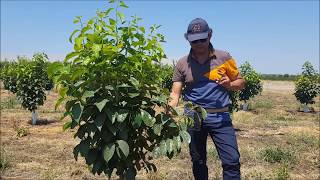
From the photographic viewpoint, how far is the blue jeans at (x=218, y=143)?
14.9ft

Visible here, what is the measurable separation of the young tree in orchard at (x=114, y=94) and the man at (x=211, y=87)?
96cm

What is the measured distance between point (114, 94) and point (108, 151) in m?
0.45

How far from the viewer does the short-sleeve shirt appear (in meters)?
4.68

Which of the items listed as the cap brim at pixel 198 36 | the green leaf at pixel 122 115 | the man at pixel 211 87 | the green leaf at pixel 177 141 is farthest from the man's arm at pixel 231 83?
the green leaf at pixel 122 115

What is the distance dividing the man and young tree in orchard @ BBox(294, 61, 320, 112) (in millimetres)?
21177

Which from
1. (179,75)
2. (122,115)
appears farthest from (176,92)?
(122,115)

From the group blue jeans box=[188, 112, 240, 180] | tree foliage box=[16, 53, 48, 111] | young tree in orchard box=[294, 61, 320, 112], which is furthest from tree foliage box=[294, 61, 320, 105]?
blue jeans box=[188, 112, 240, 180]

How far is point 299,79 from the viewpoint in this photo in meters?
25.7

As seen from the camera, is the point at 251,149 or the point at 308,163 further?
the point at 251,149

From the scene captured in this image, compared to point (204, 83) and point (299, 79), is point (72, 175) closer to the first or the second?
point (204, 83)

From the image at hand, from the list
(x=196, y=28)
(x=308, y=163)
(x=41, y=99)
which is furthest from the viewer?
(x=41, y=99)

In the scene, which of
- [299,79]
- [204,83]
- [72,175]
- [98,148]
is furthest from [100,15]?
[299,79]

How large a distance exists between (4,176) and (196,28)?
4.54 metres

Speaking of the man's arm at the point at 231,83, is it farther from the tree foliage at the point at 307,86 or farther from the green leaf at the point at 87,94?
the tree foliage at the point at 307,86
